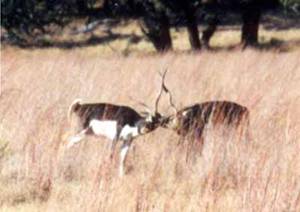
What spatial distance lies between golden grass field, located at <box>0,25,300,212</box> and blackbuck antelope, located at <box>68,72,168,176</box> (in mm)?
112

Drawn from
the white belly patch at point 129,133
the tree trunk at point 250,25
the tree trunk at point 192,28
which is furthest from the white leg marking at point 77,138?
the tree trunk at point 250,25

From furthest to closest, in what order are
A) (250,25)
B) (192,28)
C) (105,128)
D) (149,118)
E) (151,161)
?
(250,25) < (192,28) < (105,128) < (149,118) < (151,161)

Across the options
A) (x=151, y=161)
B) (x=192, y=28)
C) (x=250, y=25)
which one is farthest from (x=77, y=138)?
(x=250, y=25)

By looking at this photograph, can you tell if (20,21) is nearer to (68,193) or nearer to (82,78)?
(82,78)

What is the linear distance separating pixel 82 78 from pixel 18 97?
3.01 metres

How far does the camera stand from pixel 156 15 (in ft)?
98.1

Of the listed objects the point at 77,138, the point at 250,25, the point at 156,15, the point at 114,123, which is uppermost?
the point at 114,123

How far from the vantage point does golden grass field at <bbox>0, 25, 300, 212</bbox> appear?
19.4 feet

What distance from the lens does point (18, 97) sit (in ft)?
35.3

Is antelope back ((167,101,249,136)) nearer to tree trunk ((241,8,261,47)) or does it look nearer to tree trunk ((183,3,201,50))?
tree trunk ((183,3,201,50))

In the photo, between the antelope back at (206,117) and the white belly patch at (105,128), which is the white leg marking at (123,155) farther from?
the antelope back at (206,117)

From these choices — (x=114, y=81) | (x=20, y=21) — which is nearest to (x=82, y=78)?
(x=114, y=81)

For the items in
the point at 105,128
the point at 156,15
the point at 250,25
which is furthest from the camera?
the point at 250,25

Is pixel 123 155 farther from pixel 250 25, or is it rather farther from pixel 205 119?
pixel 250 25
